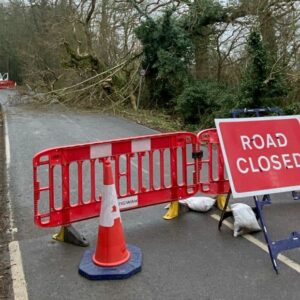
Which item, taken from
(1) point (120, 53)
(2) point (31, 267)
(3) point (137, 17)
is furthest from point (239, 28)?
(2) point (31, 267)

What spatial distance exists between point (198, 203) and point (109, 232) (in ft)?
6.52

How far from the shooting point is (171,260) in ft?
14.8

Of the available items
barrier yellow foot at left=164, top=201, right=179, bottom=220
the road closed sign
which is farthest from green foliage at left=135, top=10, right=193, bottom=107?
the road closed sign

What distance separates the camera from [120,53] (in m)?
25.1

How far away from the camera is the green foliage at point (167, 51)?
20125mm

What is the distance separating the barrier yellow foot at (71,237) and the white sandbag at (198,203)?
1.60m

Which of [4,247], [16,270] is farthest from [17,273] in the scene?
[4,247]

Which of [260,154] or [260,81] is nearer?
[260,154]

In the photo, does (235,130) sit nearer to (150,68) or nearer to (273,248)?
(273,248)

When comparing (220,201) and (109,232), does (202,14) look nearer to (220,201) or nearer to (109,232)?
(220,201)

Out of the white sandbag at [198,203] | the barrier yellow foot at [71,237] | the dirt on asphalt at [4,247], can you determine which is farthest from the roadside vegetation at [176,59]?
the barrier yellow foot at [71,237]

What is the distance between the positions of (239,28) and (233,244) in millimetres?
14921

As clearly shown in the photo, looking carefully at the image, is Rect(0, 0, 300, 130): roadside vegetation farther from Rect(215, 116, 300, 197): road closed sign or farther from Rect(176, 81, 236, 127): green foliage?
Rect(215, 116, 300, 197): road closed sign

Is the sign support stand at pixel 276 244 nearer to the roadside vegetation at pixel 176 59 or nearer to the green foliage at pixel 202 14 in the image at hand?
the roadside vegetation at pixel 176 59
